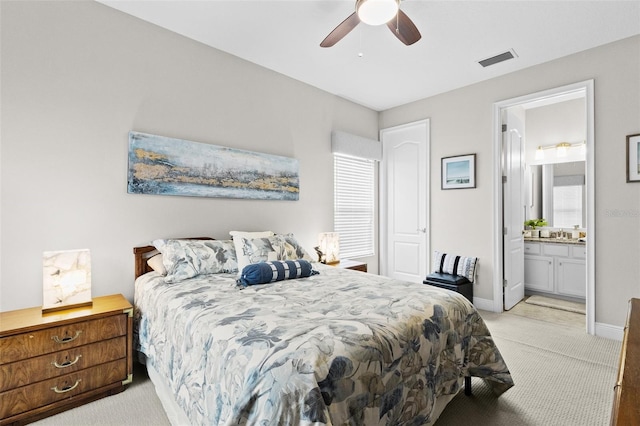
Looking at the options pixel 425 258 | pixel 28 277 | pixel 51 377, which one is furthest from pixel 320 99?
pixel 51 377

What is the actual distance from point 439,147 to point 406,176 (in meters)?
0.64

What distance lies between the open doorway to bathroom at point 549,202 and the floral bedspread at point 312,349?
8.08 ft

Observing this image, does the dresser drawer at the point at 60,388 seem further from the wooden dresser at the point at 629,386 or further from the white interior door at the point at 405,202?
the white interior door at the point at 405,202

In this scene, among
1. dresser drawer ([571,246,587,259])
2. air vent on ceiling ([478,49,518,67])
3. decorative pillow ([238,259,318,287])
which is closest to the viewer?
decorative pillow ([238,259,318,287])

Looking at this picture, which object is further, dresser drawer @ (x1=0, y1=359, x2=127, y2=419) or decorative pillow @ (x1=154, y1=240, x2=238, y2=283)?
decorative pillow @ (x1=154, y1=240, x2=238, y2=283)

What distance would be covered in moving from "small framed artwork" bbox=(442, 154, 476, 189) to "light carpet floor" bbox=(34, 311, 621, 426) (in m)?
2.00

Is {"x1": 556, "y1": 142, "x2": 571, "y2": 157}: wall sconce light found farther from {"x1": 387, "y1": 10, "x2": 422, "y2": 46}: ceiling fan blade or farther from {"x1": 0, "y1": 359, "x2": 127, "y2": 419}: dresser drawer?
{"x1": 0, "y1": 359, "x2": 127, "y2": 419}: dresser drawer

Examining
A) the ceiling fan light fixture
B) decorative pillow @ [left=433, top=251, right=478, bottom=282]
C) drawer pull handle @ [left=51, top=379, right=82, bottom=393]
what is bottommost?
drawer pull handle @ [left=51, top=379, right=82, bottom=393]

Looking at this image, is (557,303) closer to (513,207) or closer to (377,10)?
(513,207)

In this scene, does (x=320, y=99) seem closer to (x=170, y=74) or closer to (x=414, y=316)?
(x=170, y=74)

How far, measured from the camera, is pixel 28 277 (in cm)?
218

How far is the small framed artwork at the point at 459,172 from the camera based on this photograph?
402 cm

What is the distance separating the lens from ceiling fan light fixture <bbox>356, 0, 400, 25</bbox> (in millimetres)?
1913

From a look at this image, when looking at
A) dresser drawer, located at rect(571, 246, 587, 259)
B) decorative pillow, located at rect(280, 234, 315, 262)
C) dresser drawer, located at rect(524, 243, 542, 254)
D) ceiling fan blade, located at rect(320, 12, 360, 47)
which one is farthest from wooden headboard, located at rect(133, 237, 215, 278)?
dresser drawer, located at rect(571, 246, 587, 259)
